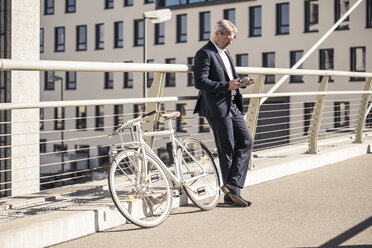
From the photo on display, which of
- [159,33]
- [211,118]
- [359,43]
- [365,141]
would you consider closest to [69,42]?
[159,33]

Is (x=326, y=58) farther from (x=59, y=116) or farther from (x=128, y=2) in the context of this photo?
(x=59, y=116)

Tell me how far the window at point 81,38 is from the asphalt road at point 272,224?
149ft

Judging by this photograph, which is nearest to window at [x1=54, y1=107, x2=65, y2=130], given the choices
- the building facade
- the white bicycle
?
the building facade

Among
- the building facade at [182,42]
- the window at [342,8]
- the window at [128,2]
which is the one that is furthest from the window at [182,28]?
the window at [342,8]

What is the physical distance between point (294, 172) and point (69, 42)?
45.4m

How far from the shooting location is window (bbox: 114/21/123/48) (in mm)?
49500

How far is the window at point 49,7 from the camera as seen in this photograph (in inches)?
2073

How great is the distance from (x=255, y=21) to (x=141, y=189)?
3847 centimetres

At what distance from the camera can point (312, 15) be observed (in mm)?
40344

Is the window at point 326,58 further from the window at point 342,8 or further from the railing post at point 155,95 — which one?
the railing post at point 155,95

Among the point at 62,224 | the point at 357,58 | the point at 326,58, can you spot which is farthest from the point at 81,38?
the point at 62,224

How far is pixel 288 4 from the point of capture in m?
40.9

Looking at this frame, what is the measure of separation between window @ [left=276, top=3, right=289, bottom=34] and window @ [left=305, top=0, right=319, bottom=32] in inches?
57.0

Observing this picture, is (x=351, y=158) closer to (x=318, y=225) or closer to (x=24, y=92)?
(x=318, y=225)
